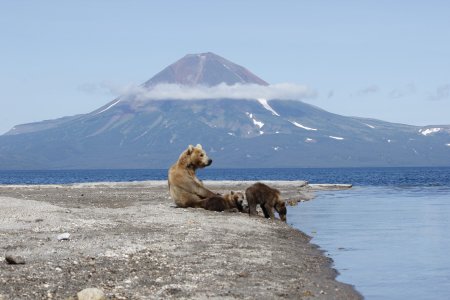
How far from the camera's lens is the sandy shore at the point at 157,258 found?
1199 centimetres

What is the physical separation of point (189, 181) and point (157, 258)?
11.5 metres

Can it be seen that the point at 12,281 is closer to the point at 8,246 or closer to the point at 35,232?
the point at 8,246

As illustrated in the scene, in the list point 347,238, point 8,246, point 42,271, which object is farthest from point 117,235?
point 347,238

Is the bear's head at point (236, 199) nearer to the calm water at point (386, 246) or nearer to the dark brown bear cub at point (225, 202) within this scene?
the dark brown bear cub at point (225, 202)

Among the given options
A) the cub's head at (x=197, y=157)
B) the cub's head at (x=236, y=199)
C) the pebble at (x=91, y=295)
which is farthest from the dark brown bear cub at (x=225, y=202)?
the pebble at (x=91, y=295)

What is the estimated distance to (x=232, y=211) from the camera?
25562 millimetres

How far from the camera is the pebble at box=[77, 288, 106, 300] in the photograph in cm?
1044

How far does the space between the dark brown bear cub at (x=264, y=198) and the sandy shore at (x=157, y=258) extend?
1664 millimetres

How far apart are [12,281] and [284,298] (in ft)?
12.7

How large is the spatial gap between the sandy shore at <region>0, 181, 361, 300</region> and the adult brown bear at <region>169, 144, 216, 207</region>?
288 cm

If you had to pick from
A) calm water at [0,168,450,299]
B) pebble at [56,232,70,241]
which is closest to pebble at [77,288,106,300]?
calm water at [0,168,450,299]

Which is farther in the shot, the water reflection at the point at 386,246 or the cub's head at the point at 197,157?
the cub's head at the point at 197,157

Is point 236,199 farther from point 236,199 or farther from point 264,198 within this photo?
point 264,198

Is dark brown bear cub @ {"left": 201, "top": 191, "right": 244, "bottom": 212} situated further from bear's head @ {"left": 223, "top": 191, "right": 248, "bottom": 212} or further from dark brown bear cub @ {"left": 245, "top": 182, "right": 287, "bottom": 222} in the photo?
dark brown bear cub @ {"left": 245, "top": 182, "right": 287, "bottom": 222}
